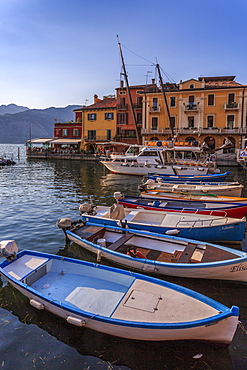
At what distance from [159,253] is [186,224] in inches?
94.6

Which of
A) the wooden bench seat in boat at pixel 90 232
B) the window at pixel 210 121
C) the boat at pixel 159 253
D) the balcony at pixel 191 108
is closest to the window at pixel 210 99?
the balcony at pixel 191 108

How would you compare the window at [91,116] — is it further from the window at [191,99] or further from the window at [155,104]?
the window at [191,99]

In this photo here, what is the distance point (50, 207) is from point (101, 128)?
143 feet

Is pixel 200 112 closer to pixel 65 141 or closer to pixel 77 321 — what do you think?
pixel 65 141

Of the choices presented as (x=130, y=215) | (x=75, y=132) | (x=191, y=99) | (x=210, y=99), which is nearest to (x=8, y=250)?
(x=130, y=215)

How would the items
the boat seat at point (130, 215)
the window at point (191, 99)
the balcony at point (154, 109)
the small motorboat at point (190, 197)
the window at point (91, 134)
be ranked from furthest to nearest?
1. the window at point (91, 134)
2. the balcony at point (154, 109)
3. the window at point (191, 99)
4. the small motorboat at point (190, 197)
5. the boat seat at point (130, 215)

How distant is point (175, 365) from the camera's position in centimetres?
566

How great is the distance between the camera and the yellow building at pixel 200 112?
48.0 meters

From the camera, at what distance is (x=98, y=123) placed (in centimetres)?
6025

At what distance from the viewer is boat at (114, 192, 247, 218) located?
13.3 m

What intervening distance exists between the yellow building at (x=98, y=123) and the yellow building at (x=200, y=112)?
833 cm

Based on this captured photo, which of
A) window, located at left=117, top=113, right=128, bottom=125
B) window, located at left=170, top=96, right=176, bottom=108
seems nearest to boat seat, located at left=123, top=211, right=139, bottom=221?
window, located at left=170, top=96, right=176, bottom=108

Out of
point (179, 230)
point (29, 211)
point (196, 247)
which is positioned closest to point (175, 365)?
point (196, 247)

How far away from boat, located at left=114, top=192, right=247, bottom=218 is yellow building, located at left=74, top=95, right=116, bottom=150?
4464cm
